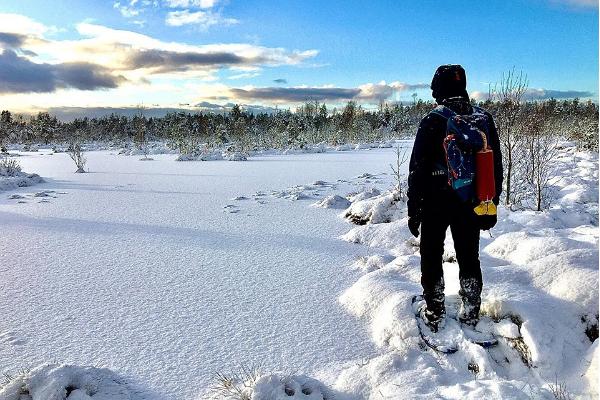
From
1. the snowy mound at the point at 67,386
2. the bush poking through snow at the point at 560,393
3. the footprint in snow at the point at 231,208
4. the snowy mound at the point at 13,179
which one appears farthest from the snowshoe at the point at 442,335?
the snowy mound at the point at 13,179

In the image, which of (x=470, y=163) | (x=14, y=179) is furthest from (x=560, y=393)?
(x=14, y=179)

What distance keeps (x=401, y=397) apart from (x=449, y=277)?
68.5 inches

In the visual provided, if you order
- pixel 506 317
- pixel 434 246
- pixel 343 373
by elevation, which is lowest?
pixel 343 373

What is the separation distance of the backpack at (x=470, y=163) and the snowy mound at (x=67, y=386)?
7.32 feet

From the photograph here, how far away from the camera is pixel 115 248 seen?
5594 mm

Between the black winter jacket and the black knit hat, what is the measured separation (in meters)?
0.05

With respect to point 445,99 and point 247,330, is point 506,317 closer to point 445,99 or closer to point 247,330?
point 445,99

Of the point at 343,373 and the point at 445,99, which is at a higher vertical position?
the point at 445,99

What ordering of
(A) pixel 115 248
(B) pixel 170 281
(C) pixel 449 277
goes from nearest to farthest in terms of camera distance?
(C) pixel 449 277
(B) pixel 170 281
(A) pixel 115 248

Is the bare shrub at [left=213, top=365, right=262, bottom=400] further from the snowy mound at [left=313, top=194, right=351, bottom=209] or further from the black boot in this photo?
the snowy mound at [left=313, top=194, right=351, bottom=209]

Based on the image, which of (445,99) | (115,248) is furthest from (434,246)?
(115,248)

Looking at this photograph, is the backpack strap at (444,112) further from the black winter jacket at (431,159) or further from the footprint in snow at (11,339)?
the footprint in snow at (11,339)

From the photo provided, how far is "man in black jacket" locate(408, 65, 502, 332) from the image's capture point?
2.75 m

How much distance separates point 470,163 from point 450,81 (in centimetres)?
54
